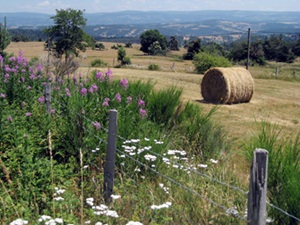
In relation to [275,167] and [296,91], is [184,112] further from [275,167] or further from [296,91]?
[296,91]

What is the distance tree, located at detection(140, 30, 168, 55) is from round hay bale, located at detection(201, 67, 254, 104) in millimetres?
75756

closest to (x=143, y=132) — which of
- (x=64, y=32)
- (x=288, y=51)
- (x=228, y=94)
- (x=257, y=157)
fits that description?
(x=257, y=157)

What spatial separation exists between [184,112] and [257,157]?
4807mm

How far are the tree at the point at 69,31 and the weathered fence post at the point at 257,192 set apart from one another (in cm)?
5732

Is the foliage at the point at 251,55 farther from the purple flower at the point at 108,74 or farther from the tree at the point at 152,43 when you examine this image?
the purple flower at the point at 108,74

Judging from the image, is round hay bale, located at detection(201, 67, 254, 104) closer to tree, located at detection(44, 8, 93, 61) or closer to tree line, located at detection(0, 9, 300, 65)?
tree line, located at detection(0, 9, 300, 65)

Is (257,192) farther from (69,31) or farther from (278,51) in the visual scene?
(278,51)

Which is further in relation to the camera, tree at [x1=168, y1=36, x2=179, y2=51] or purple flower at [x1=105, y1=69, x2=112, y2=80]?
tree at [x1=168, y1=36, x2=179, y2=51]

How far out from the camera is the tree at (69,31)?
58844 mm

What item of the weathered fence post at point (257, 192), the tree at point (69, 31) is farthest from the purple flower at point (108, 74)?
the tree at point (69, 31)

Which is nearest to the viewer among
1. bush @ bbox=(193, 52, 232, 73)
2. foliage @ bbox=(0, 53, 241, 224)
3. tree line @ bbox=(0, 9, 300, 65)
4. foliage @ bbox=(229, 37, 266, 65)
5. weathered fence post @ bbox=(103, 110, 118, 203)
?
foliage @ bbox=(0, 53, 241, 224)

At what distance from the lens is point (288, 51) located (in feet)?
274

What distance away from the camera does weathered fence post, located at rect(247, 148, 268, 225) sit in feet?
8.95

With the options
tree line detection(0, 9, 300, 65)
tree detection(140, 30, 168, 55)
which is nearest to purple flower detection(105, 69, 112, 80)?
tree line detection(0, 9, 300, 65)
